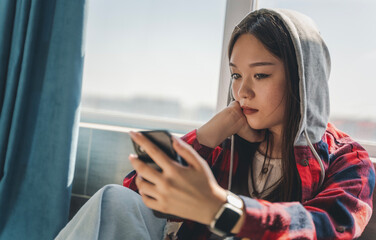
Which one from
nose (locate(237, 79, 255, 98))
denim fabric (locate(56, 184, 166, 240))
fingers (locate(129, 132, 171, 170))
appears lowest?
denim fabric (locate(56, 184, 166, 240))

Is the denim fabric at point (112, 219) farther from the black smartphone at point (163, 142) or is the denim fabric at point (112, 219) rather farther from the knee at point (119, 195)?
the black smartphone at point (163, 142)

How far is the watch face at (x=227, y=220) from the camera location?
60 cm

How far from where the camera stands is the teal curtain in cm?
136

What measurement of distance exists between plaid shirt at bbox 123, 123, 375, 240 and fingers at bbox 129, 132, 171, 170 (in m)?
0.17

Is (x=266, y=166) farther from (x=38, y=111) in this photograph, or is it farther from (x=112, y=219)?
(x=38, y=111)

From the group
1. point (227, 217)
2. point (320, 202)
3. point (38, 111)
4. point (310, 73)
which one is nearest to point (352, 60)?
point (310, 73)

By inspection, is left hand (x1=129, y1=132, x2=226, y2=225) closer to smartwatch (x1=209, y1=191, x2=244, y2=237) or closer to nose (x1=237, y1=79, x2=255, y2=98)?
smartwatch (x1=209, y1=191, x2=244, y2=237)

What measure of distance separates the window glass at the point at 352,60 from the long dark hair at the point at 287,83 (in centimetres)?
51

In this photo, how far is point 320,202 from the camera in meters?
0.77

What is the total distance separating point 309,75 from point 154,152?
0.52m

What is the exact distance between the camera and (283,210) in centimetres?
66

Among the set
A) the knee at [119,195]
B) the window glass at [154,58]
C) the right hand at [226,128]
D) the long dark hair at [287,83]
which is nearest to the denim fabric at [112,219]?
the knee at [119,195]

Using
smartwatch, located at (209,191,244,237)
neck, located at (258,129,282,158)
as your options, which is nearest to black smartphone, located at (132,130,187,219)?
smartwatch, located at (209,191,244,237)

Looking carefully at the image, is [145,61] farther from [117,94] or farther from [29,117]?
[29,117]
